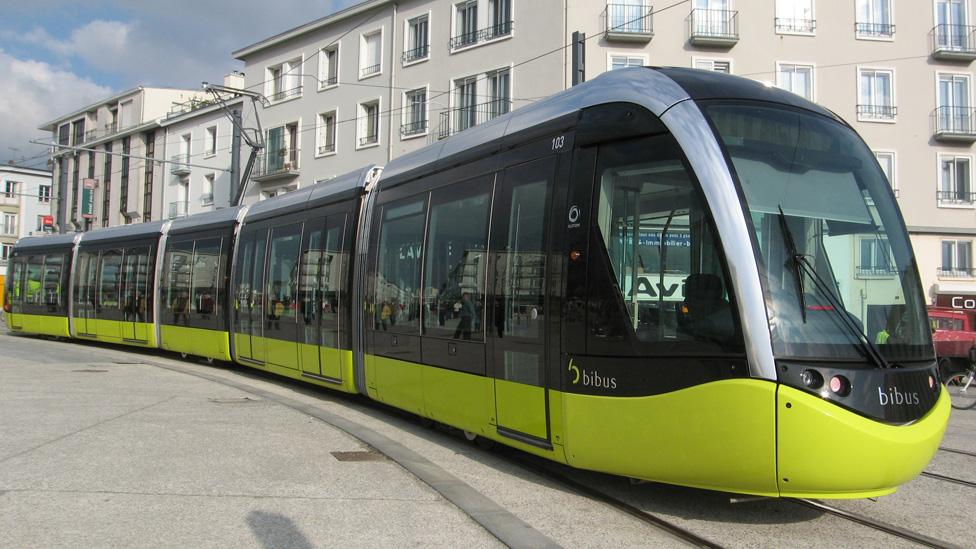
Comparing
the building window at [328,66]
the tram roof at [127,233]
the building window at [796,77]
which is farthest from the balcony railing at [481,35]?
the tram roof at [127,233]

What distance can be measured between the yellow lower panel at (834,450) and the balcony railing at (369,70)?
29.7 m

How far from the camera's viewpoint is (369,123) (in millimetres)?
32156

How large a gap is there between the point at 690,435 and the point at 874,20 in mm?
26646

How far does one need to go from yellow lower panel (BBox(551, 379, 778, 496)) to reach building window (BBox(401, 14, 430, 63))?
1052 inches

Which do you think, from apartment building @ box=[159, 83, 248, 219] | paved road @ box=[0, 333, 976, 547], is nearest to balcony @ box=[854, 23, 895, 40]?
paved road @ box=[0, 333, 976, 547]

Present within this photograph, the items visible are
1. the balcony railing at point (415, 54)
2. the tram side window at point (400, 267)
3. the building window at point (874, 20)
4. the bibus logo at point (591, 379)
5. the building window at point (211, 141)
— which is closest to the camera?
the bibus logo at point (591, 379)

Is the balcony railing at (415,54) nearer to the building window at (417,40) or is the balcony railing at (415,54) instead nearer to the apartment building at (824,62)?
the building window at (417,40)

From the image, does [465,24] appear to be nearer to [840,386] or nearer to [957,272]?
[957,272]

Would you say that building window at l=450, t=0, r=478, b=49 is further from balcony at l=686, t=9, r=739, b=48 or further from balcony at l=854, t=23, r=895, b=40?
balcony at l=854, t=23, r=895, b=40

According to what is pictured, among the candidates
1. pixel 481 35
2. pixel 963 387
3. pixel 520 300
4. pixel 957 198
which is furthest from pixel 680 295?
pixel 957 198

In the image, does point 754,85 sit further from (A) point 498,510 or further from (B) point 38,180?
A: (B) point 38,180

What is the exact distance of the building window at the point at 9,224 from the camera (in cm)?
7738

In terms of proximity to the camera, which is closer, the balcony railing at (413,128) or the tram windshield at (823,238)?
the tram windshield at (823,238)

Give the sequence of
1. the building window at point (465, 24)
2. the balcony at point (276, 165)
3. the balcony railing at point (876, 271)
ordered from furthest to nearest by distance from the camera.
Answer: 1. the balcony at point (276, 165)
2. the building window at point (465, 24)
3. the balcony railing at point (876, 271)
